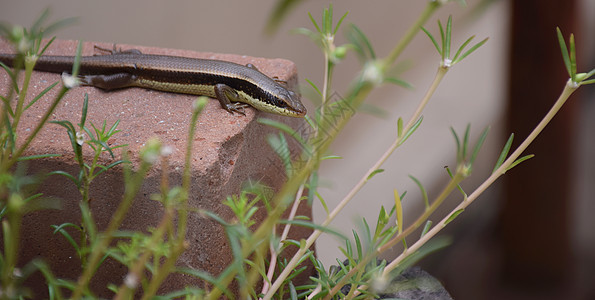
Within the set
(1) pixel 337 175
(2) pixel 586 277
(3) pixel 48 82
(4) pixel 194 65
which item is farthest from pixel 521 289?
(3) pixel 48 82

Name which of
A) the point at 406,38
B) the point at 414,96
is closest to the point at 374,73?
the point at 406,38

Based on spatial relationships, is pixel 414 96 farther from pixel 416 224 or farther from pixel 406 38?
pixel 406 38

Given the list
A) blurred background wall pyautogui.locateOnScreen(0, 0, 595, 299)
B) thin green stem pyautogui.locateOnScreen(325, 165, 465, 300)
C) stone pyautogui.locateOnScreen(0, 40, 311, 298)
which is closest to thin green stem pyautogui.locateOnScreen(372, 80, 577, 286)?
thin green stem pyautogui.locateOnScreen(325, 165, 465, 300)

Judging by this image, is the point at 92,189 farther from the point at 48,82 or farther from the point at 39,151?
the point at 48,82

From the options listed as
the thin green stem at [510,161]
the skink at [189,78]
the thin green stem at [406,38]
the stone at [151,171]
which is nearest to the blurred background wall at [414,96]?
the skink at [189,78]

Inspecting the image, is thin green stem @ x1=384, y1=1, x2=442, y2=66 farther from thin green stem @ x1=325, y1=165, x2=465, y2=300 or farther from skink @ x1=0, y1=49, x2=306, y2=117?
skink @ x1=0, y1=49, x2=306, y2=117

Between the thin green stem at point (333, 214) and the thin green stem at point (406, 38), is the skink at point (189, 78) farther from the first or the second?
the thin green stem at point (406, 38)
